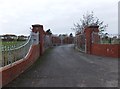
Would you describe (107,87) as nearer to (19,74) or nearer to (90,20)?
(19,74)

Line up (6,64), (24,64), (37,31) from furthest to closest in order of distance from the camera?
(37,31), (24,64), (6,64)

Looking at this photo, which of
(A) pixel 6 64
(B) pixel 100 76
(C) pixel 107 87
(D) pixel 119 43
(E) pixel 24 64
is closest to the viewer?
(C) pixel 107 87

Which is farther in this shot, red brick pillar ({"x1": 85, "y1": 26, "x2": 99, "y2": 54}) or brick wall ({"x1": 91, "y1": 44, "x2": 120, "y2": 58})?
red brick pillar ({"x1": 85, "y1": 26, "x2": 99, "y2": 54})

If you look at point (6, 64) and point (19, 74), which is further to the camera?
point (19, 74)

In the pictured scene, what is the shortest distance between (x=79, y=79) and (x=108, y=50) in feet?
29.5

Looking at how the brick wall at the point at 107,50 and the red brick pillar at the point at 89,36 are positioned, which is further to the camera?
the red brick pillar at the point at 89,36

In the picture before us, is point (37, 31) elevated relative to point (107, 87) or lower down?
elevated

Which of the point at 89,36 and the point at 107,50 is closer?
the point at 107,50

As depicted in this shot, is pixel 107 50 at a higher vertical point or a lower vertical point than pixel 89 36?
lower

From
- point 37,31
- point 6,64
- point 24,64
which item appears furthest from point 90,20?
point 6,64

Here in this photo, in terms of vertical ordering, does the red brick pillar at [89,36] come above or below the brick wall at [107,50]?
above

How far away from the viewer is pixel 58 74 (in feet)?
32.0

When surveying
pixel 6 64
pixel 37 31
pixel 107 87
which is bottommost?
pixel 107 87

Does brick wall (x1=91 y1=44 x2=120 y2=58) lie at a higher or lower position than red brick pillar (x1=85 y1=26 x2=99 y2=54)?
lower
